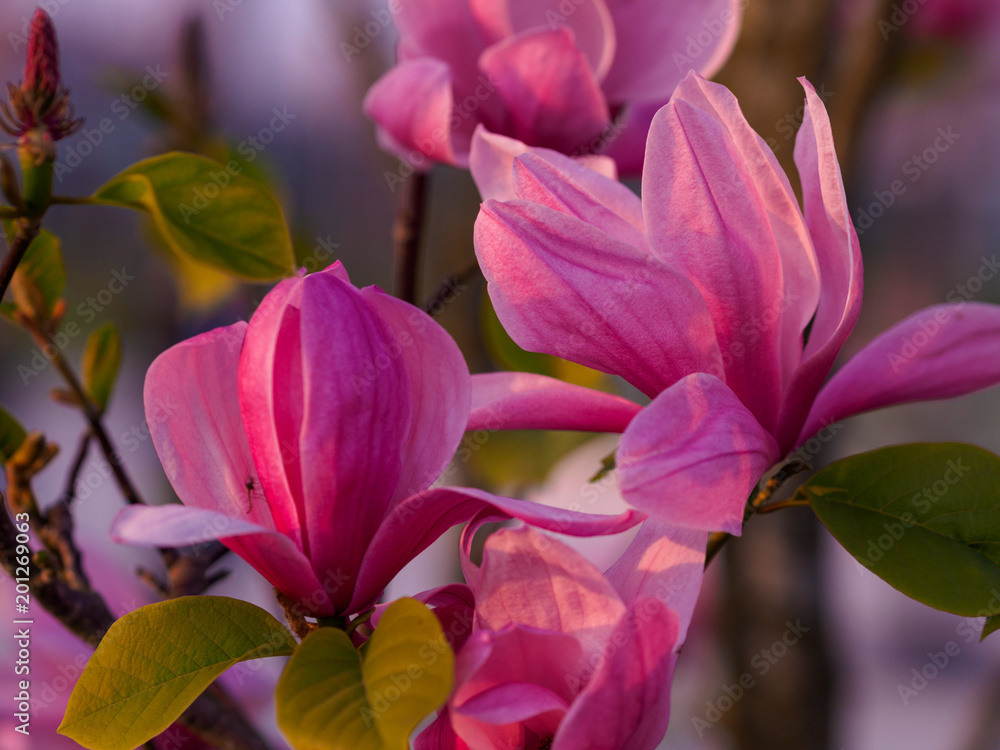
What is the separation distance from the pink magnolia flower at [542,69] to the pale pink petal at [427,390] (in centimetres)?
21

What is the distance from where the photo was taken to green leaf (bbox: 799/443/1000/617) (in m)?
0.36

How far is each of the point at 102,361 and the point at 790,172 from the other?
2.77 feet

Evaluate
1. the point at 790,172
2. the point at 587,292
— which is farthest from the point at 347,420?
the point at 790,172

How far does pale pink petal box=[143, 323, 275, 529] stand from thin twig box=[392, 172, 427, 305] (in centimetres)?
24

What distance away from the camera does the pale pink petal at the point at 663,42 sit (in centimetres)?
59

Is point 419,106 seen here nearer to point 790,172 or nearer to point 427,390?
point 427,390

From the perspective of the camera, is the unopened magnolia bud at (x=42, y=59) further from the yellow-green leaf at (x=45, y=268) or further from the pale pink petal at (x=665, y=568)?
the pale pink petal at (x=665, y=568)

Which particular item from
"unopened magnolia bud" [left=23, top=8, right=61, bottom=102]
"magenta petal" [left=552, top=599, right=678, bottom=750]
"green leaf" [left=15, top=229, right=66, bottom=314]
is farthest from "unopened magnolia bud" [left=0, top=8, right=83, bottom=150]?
"magenta petal" [left=552, top=599, right=678, bottom=750]

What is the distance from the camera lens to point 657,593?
326 millimetres

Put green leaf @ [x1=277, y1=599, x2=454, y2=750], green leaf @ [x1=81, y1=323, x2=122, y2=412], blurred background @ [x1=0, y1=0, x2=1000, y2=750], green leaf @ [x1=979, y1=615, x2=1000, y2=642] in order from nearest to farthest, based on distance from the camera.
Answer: green leaf @ [x1=277, y1=599, x2=454, y2=750] → green leaf @ [x1=979, y1=615, x2=1000, y2=642] → green leaf @ [x1=81, y1=323, x2=122, y2=412] → blurred background @ [x1=0, y1=0, x2=1000, y2=750]

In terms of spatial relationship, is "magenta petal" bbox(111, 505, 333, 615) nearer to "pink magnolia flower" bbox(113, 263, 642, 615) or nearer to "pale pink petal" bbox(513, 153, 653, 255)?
"pink magnolia flower" bbox(113, 263, 642, 615)

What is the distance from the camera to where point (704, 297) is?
1.23ft

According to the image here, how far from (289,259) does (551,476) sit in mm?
589

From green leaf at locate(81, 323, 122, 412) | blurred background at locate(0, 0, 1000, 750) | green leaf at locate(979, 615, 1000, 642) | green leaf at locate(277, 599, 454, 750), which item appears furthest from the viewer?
blurred background at locate(0, 0, 1000, 750)
